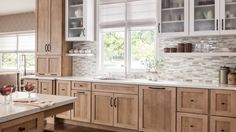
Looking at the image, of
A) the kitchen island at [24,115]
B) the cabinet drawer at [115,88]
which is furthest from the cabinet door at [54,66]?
the kitchen island at [24,115]

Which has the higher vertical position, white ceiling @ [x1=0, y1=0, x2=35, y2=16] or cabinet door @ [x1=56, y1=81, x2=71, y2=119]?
white ceiling @ [x1=0, y1=0, x2=35, y2=16]

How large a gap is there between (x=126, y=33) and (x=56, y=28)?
142 centimetres

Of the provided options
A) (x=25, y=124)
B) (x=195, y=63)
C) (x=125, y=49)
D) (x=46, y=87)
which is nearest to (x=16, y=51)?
(x=46, y=87)

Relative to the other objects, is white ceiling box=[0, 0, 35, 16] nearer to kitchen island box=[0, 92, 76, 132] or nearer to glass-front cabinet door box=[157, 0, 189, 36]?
glass-front cabinet door box=[157, 0, 189, 36]

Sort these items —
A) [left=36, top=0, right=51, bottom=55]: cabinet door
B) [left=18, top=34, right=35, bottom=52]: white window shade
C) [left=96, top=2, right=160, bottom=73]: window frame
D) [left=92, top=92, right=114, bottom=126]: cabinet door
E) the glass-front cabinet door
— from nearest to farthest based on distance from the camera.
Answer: the glass-front cabinet door, [left=92, top=92, right=114, bottom=126]: cabinet door, [left=96, top=2, right=160, bottom=73]: window frame, [left=36, top=0, right=51, bottom=55]: cabinet door, [left=18, top=34, right=35, bottom=52]: white window shade

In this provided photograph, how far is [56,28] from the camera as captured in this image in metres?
4.93

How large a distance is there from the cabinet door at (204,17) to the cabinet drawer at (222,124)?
4.04 ft

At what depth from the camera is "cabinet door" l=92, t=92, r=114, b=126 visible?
4.17 m

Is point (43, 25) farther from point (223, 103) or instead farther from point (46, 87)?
point (223, 103)

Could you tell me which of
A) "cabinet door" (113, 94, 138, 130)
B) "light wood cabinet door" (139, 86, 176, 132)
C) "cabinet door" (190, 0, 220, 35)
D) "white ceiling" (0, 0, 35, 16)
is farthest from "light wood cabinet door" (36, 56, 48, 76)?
"cabinet door" (190, 0, 220, 35)

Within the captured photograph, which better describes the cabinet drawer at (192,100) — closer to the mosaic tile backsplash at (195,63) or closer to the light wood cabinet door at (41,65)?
the mosaic tile backsplash at (195,63)

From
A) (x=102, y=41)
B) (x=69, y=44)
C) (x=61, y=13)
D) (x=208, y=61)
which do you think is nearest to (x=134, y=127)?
(x=208, y=61)

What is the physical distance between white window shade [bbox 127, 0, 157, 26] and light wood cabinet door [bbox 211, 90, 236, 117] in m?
1.74

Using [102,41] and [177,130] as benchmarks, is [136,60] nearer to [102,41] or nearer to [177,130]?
[102,41]
